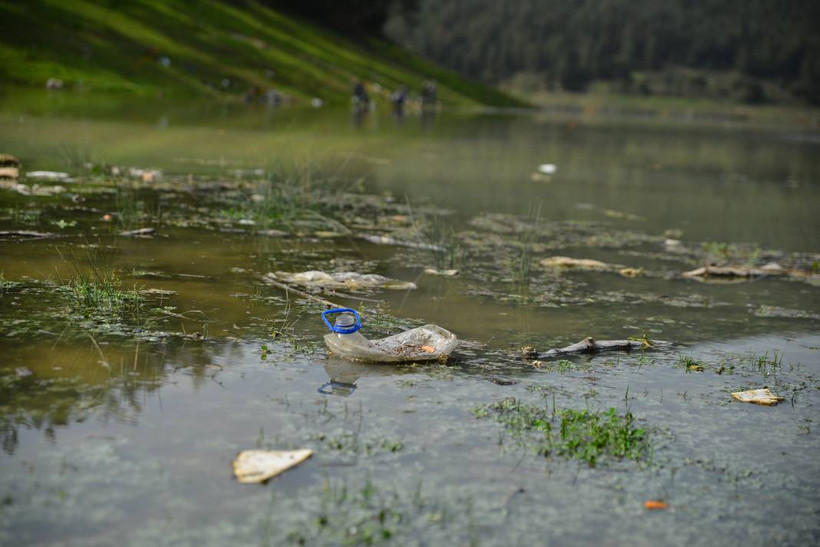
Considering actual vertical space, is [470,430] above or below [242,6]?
below

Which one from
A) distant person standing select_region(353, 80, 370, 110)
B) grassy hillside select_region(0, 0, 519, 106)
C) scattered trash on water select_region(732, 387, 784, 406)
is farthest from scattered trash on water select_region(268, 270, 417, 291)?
distant person standing select_region(353, 80, 370, 110)

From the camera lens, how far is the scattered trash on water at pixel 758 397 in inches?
214

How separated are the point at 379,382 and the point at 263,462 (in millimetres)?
1428

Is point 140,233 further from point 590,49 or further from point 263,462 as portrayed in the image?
point 590,49

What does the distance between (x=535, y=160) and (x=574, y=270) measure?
13.7 metres

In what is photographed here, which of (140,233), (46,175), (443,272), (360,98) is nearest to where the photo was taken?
(443,272)

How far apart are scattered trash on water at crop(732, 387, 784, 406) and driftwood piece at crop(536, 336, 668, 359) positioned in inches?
40.3

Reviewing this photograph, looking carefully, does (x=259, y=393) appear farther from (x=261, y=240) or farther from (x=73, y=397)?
(x=261, y=240)

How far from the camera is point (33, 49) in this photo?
4131cm

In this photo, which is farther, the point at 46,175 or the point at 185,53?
the point at 185,53

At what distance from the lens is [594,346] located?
630 cm

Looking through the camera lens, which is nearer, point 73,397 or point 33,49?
point 73,397

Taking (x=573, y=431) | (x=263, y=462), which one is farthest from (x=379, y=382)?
(x=263, y=462)

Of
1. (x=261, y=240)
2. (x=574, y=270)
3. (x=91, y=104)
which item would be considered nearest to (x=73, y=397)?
(x=261, y=240)
